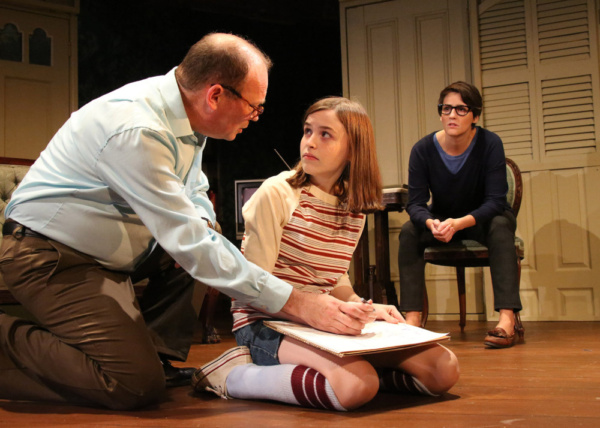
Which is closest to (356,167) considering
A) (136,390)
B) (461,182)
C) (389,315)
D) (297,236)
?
(297,236)

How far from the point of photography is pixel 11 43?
443cm

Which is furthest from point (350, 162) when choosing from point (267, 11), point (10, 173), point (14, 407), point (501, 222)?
point (267, 11)

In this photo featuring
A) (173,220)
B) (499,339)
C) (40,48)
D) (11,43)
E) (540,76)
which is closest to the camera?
(173,220)

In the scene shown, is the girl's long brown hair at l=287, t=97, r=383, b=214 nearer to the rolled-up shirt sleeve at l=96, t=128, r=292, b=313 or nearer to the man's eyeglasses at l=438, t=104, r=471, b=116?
the rolled-up shirt sleeve at l=96, t=128, r=292, b=313

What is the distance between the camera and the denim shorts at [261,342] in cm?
153

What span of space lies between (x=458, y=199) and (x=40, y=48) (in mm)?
3294

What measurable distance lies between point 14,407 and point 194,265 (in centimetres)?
58

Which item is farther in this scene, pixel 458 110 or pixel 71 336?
pixel 458 110

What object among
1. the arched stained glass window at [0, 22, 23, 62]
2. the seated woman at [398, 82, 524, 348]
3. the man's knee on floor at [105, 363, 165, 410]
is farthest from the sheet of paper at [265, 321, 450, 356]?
the arched stained glass window at [0, 22, 23, 62]

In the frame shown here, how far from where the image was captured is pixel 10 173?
3016 mm

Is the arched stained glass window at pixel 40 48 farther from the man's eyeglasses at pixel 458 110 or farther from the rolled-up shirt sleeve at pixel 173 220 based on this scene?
the rolled-up shirt sleeve at pixel 173 220

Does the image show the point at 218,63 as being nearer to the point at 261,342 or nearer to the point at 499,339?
the point at 261,342

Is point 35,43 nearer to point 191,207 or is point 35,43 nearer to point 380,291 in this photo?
point 380,291

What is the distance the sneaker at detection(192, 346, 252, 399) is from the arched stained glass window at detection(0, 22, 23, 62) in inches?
145
